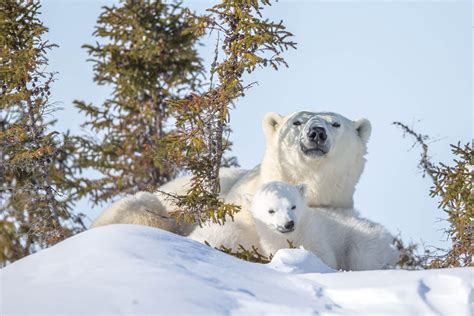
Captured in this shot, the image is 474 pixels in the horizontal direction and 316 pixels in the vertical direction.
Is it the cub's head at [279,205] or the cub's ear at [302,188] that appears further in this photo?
the cub's ear at [302,188]

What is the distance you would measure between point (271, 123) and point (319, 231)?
4.91ft

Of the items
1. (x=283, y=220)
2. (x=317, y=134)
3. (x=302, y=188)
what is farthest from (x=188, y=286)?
(x=317, y=134)

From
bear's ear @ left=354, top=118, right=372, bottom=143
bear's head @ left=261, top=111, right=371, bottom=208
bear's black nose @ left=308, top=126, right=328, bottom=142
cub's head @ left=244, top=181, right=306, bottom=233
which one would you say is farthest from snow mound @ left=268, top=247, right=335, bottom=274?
bear's ear @ left=354, top=118, right=372, bottom=143

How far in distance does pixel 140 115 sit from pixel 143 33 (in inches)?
53.9

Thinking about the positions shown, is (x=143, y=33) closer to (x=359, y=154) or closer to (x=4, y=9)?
(x=4, y=9)

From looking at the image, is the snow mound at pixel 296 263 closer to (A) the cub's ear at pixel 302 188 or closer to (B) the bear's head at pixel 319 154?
(A) the cub's ear at pixel 302 188

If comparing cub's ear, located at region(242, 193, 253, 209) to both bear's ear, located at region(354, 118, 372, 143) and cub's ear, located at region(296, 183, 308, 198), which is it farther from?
bear's ear, located at region(354, 118, 372, 143)

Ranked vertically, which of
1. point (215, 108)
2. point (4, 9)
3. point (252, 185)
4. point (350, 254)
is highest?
point (4, 9)

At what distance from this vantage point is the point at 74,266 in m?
5.67

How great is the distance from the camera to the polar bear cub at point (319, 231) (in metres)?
8.98

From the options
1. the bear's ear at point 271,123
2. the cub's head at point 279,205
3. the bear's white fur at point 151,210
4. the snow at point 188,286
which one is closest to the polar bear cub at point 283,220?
the cub's head at point 279,205

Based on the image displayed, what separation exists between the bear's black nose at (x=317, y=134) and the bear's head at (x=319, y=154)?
1 cm

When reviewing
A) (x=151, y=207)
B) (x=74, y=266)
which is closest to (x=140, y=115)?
(x=151, y=207)

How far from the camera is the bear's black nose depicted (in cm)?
967
